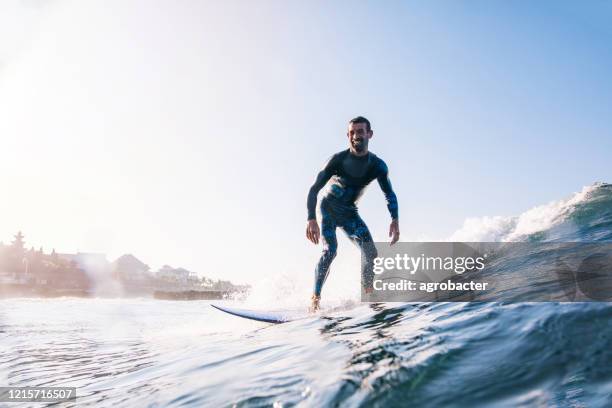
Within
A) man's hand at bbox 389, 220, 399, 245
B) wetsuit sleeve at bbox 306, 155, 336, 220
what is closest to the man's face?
wetsuit sleeve at bbox 306, 155, 336, 220

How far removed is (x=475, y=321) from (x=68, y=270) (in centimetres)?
6155

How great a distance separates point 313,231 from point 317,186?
707 mm

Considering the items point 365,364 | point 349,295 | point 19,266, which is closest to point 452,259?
point 349,295

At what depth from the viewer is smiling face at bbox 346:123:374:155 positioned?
6156 millimetres

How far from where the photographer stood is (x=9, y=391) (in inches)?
151

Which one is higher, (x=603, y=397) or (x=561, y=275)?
(x=561, y=275)

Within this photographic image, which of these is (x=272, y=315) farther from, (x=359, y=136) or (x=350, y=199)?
(x=359, y=136)

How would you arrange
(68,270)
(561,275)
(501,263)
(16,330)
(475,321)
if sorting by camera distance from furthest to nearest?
(68,270) → (16,330) → (501,263) → (561,275) → (475,321)

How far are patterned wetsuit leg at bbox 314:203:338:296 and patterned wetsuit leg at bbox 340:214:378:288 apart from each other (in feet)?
0.69

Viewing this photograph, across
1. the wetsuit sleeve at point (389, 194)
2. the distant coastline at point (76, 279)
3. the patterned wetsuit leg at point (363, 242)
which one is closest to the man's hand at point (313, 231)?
the patterned wetsuit leg at point (363, 242)

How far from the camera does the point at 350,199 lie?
6.62m

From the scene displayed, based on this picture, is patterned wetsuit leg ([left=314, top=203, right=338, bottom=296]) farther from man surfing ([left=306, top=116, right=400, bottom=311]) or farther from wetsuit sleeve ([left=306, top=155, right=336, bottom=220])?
wetsuit sleeve ([left=306, top=155, right=336, bottom=220])

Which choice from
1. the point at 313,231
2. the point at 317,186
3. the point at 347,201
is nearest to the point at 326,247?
the point at 313,231

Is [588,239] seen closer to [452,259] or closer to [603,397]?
[452,259]
